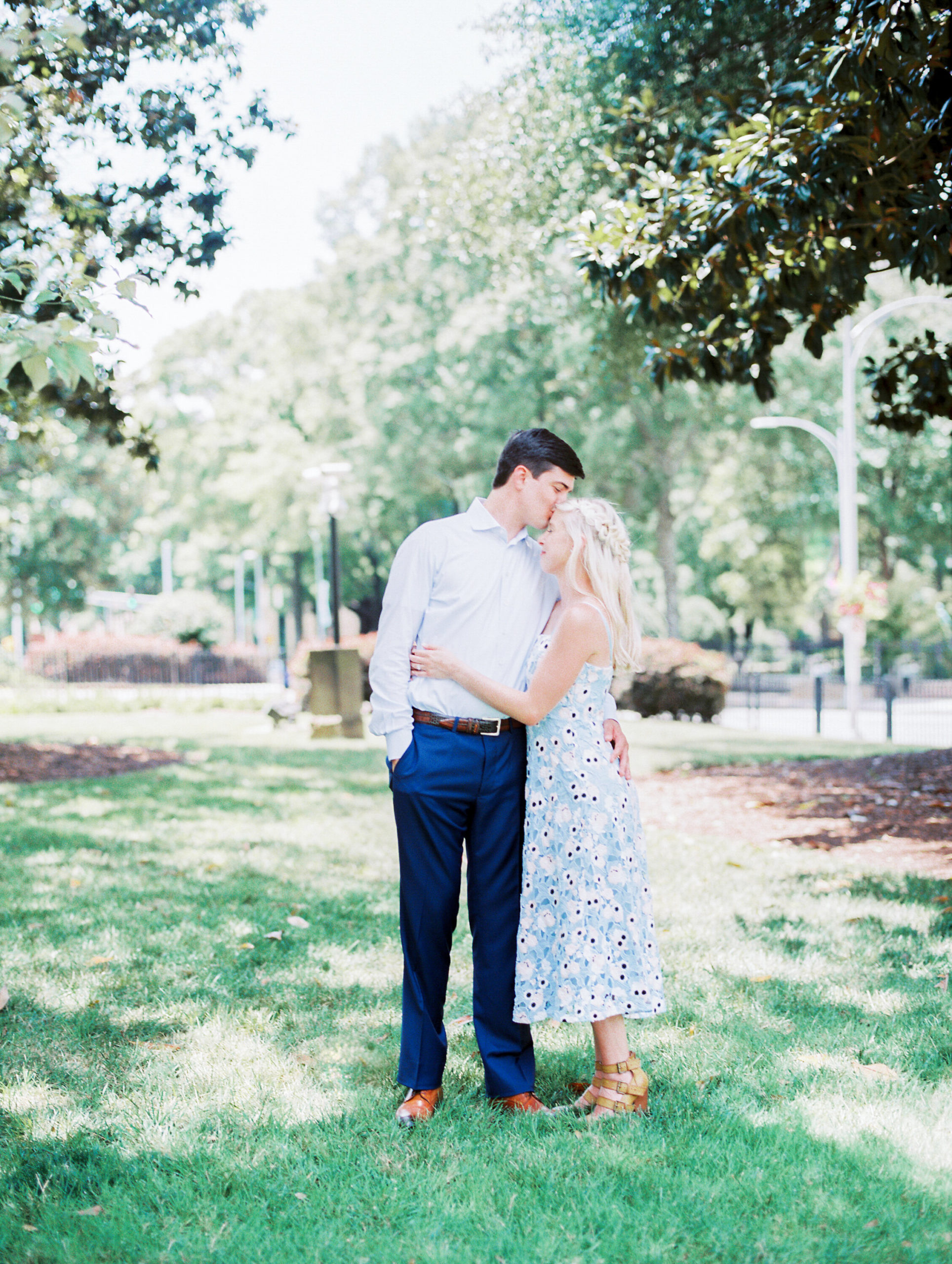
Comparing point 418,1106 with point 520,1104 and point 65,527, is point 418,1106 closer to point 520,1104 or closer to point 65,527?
point 520,1104

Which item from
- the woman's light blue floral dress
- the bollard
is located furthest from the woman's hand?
the bollard

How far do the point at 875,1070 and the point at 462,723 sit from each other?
5.97 feet

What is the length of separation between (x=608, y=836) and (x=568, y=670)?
54cm

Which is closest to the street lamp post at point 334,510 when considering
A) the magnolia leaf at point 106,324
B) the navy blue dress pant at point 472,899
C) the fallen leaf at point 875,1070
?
the navy blue dress pant at point 472,899

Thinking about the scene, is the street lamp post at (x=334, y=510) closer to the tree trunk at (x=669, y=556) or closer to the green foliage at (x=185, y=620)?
the tree trunk at (x=669, y=556)

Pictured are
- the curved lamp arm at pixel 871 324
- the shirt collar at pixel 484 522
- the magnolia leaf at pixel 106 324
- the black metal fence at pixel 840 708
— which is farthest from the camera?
the black metal fence at pixel 840 708

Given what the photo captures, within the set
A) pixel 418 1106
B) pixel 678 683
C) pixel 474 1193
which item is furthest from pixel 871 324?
pixel 474 1193

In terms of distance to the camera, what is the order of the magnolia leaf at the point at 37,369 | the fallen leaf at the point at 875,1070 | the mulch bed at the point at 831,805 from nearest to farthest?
the magnolia leaf at the point at 37,369 → the fallen leaf at the point at 875,1070 → the mulch bed at the point at 831,805

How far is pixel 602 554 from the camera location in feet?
11.0

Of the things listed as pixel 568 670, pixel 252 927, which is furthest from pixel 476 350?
pixel 568 670

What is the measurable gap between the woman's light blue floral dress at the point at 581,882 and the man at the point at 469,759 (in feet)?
0.26

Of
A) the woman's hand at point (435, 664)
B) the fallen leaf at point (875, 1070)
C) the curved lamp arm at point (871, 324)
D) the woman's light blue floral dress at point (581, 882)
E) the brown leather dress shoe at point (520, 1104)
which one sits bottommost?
the brown leather dress shoe at point (520, 1104)

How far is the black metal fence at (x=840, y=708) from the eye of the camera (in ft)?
67.7

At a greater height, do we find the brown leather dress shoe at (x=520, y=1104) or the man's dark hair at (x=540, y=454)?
the man's dark hair at (x=540, y=454)
